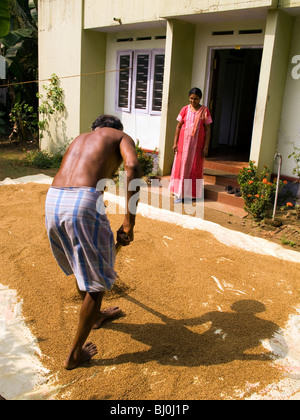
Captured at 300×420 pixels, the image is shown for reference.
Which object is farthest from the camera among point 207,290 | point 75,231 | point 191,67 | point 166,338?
point 191,67

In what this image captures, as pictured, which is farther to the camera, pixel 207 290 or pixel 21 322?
pixel 207 290

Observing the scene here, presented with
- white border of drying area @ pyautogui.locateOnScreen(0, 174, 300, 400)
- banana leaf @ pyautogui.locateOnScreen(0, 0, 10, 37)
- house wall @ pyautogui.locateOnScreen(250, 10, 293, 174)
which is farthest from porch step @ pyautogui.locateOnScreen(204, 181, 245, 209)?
banana leaf @ pyautogui.locateOnScreen(0, 0, 10, 37)

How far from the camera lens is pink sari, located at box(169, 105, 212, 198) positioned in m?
5.86

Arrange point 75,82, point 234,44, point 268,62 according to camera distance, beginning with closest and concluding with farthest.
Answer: point 268,62
point 234,44
point 75,82

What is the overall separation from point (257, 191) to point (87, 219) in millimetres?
3998

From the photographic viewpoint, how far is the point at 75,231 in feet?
7.14

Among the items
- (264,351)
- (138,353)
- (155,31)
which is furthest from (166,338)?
(155,31)

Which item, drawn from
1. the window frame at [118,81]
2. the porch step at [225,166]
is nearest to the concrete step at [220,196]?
the porch step at [225,166]

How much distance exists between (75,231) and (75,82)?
7.35 m

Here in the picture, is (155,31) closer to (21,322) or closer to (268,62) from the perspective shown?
(268,62)

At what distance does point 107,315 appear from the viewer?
282 centimetres

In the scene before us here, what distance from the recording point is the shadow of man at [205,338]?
2.47 m

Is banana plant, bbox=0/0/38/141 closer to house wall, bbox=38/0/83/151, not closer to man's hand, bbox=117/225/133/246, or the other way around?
house wall, bbox=38/0/83/151

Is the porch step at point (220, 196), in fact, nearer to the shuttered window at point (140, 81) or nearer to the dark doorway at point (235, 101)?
the dark doorway at point (235, 101)
